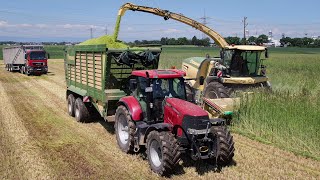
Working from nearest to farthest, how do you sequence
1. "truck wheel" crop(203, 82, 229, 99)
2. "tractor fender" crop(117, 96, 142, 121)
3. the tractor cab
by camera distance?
the tractor cab → "tractor fender" crop(117, 96, 142, 121) → "truck wheel" crop(203, 82, 229, 99)

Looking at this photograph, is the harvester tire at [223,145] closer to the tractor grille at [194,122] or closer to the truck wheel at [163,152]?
the tractor grille at [194,122]

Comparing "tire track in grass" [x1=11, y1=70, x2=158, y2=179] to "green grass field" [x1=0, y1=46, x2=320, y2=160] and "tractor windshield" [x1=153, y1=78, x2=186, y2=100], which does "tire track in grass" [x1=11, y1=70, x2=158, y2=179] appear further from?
"green grass field" [x1=0, y1=46, x2=320, y2=160]

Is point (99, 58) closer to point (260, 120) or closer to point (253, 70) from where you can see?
point (260, 120)

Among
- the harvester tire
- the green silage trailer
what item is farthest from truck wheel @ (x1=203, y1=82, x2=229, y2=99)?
the harvester tire

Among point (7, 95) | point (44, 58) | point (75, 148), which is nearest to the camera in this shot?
point (75, 148)

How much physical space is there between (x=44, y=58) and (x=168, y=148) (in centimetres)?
2521

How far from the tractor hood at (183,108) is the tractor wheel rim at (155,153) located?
31.2 inches

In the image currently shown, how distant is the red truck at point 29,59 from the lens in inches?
1126

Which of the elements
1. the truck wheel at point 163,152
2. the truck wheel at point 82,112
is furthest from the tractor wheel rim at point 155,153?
the truck wheel at point 82,112

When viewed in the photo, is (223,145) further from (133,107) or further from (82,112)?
(82,112)

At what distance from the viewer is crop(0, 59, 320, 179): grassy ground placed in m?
6.93

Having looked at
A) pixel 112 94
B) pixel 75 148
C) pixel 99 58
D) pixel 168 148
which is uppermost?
pixel 99 58

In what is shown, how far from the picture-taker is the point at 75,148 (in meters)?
8.64

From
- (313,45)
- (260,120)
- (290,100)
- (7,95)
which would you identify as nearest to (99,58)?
(260,120)
